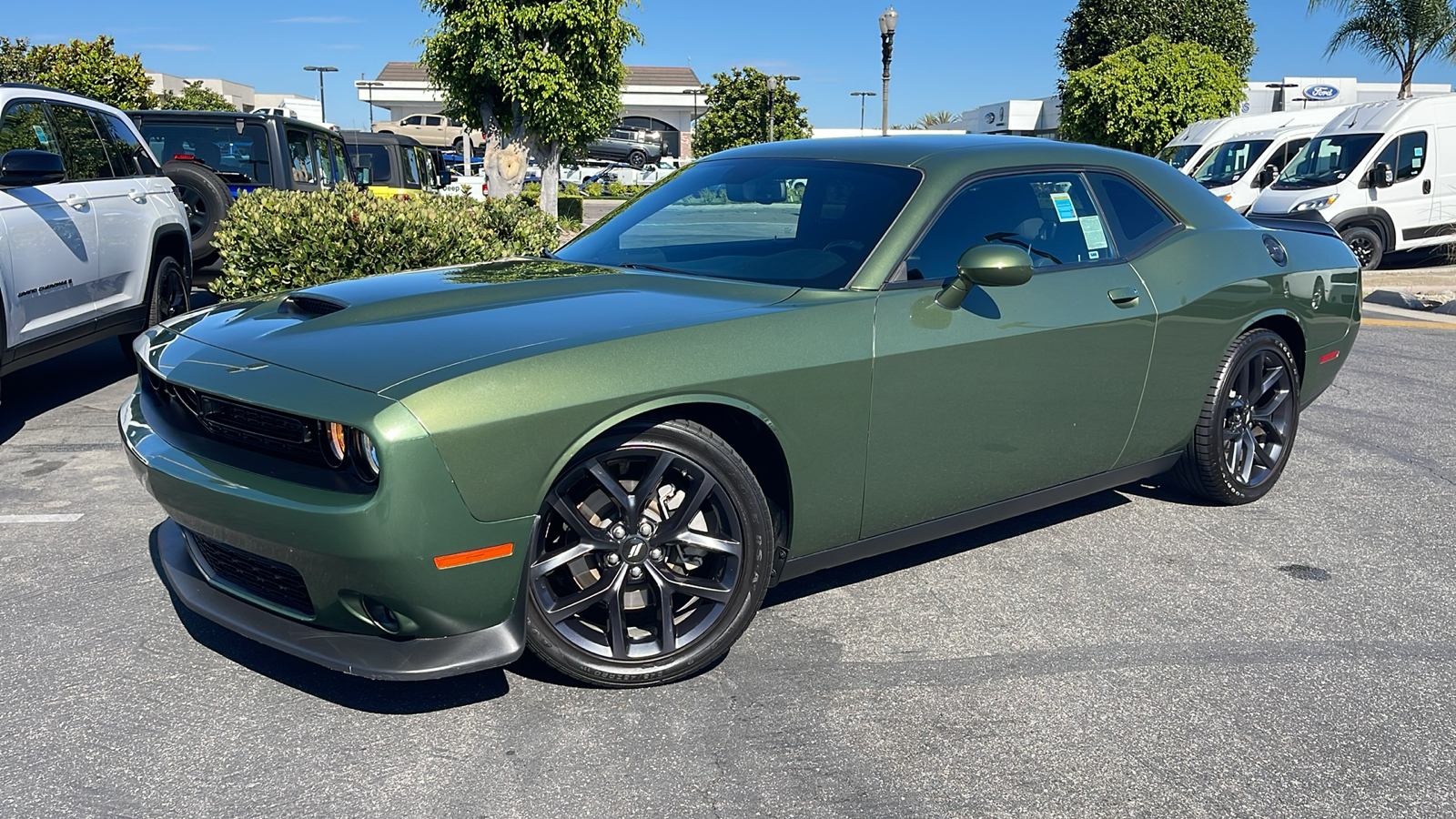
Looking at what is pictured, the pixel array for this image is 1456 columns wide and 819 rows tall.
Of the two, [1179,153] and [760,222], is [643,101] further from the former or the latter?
[760,222]

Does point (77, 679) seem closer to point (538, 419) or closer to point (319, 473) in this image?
point (319, 473)

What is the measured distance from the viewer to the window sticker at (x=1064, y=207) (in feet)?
13.9

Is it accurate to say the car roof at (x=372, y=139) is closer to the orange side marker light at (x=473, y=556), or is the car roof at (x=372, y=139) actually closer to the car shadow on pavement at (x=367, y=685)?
the car shadow on pavement at (x=367, y=685)

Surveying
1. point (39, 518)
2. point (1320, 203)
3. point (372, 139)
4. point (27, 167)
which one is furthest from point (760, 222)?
point (372, 139)

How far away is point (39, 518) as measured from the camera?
4730 mm

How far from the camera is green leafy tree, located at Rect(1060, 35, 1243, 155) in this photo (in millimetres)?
32375

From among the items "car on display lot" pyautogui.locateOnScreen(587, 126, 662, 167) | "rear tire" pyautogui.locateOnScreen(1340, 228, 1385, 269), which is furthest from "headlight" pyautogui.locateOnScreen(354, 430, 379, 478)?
"car on display lot" pyautogui.locateOnScreen(587, 126, 662, 167)

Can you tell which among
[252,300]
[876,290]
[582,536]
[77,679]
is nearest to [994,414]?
[876,290]

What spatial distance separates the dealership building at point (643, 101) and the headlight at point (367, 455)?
254 feet

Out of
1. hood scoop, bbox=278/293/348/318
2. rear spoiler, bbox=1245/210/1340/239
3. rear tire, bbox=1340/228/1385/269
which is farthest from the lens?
rear tire, bbox=1340/228/1385/269

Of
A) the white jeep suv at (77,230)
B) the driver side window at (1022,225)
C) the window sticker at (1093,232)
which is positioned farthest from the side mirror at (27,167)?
the window sticker at (1093,232)

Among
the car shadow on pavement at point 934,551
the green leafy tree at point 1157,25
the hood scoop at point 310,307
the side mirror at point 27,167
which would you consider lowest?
the car shadow on pavement at point 934,551

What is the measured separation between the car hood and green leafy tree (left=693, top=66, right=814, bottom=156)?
54.5 meters

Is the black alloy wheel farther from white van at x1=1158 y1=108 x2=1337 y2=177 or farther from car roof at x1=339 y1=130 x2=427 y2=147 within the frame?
car roof at x1=339 y1=130 x2=427 y2=147
